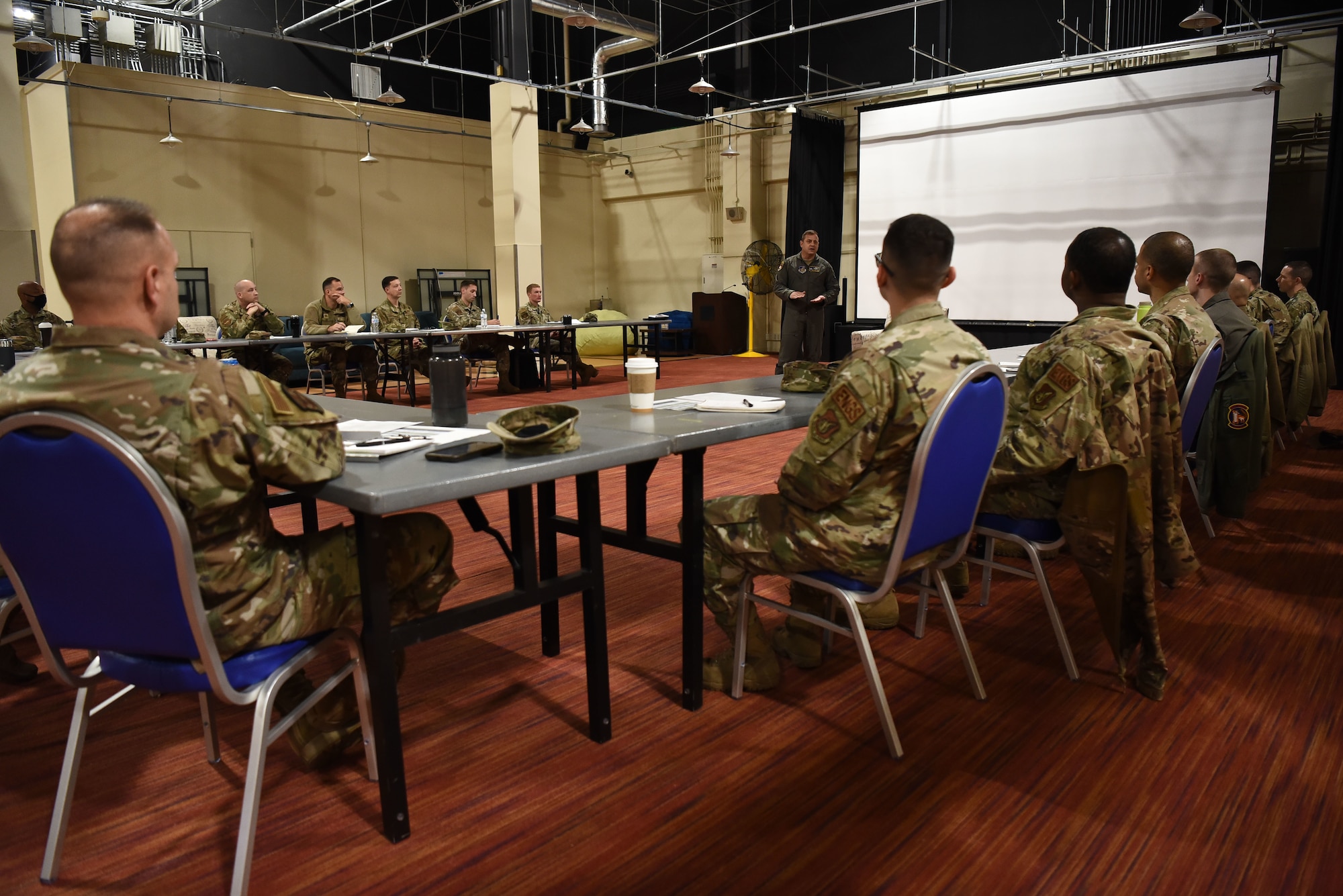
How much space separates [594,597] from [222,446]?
86 cm

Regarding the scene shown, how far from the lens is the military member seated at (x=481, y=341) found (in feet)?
29.5

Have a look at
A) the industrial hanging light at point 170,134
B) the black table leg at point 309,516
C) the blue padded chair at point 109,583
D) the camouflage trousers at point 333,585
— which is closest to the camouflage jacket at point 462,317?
the industrial hanging light at point 170,134

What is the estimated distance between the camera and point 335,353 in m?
7.91

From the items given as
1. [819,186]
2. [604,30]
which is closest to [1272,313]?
[819,186]

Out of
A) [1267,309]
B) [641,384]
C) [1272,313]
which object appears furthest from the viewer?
[1267,309]

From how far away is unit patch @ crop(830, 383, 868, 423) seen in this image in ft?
5.79

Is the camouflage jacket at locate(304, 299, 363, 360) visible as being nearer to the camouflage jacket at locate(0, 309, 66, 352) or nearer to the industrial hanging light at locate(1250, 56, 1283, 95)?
the camouflage jacket at locate(0, 309, 66, 352)

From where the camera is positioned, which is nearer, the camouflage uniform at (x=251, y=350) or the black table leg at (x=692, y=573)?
the black table leg at (x=692, y=573)

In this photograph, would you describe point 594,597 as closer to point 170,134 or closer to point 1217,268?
point 1217,268

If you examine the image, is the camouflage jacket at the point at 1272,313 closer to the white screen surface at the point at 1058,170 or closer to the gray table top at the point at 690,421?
the white screen surface at the point at 1058,170

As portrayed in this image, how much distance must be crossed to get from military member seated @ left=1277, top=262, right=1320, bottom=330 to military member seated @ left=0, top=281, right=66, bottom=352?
26.3 ft

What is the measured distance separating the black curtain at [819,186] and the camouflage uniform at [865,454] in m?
9.39

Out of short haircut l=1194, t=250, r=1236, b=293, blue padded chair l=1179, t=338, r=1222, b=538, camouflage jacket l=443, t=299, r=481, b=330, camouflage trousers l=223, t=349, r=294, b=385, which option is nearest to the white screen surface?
camouflage jacket l=443, t=299, r=481, b=330

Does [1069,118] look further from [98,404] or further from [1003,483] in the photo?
[98,404]
